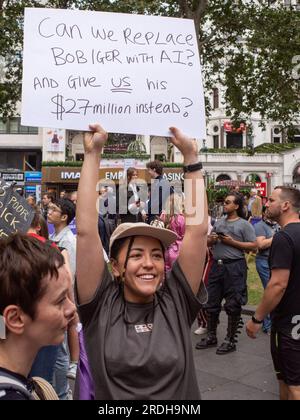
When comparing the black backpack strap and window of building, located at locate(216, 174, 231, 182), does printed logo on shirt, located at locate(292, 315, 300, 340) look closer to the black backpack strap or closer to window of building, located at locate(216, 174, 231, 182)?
the black backpack strap

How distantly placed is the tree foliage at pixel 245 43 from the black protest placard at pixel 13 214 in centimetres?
838

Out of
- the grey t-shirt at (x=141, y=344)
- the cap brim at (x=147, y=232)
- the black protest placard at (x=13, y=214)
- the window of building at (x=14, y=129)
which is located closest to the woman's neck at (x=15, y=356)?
the grey t-shirt at (x=141, y=344)

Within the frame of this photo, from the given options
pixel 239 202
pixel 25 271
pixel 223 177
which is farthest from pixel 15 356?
pixel 223 177

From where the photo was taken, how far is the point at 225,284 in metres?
A: 5.63

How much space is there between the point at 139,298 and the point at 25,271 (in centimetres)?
74

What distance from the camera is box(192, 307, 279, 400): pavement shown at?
14.4 feet

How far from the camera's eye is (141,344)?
6.28 ft

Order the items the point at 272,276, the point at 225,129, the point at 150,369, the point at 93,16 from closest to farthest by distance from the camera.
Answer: the point at 150,369
the point at 93,16
the point at 272,276
the point at 225,129

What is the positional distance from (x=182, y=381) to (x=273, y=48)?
1175cm

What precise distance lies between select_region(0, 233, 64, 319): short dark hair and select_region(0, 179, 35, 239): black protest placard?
6.34ft

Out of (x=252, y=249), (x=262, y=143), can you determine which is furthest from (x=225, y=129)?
(x=252, y=249)

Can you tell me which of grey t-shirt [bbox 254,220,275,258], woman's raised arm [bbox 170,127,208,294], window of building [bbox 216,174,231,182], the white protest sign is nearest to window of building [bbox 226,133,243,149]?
window of building [bbox 216,174,231,182]

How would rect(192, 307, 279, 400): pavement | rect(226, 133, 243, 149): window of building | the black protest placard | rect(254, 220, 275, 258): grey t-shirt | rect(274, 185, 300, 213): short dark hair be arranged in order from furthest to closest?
rect(226, 133, 243, 149): window of building, rect(254, 220, 275, 258): grey t-shirt, rect(192, 307, 279, 400): pavement, rect(274, 185, 300, 213): short dark hair, the black protest placard

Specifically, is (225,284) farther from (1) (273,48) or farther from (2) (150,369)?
(1) (273,48)
